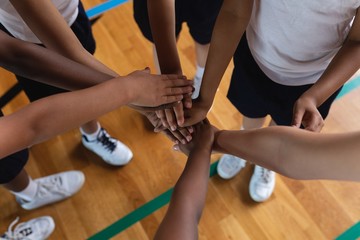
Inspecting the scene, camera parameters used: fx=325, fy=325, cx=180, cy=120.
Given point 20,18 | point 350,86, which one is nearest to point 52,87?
point 20,18

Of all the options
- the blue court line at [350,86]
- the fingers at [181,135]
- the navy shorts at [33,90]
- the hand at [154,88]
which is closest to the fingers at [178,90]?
the hand at [154,88]

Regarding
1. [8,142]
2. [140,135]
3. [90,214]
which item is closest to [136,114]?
[140,135]

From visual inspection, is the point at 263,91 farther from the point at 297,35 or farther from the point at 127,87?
the point at 127,87

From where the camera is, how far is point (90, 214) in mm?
1240

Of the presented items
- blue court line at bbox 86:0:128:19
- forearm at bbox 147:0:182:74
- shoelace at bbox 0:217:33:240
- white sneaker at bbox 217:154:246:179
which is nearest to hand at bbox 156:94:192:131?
forearm at bbox 147:0:182:74

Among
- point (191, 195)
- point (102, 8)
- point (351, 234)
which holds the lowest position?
point (351, 234)

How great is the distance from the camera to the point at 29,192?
1189 millimetres

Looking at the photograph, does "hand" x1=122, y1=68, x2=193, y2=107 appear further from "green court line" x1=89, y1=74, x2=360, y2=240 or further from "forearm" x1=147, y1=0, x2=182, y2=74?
"green court line" x1=89, y1=74, x2=360, y2=240

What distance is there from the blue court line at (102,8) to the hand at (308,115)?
1.36 m

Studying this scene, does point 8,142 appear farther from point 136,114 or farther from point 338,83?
point 136,114

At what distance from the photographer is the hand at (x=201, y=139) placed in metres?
0.89

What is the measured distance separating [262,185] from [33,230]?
86 cm

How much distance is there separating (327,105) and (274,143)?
32 centimetres

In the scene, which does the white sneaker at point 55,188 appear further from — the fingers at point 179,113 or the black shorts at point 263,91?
the black shorts at point 263,91
